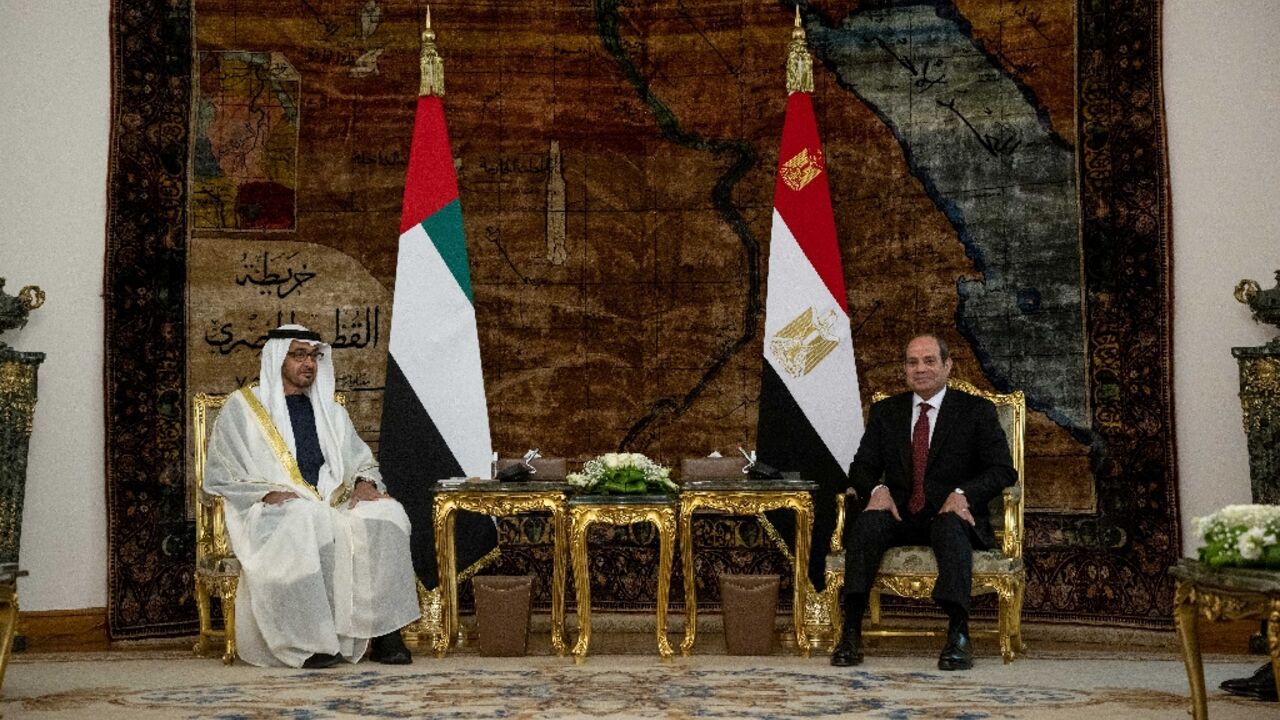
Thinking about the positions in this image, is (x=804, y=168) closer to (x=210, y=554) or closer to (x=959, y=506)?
(x=959, y=506)

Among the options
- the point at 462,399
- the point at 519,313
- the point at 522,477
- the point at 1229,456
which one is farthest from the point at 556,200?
the point at 1229,456

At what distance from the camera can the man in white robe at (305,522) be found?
6.16 m

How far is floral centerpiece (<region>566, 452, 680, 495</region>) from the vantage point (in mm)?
6391

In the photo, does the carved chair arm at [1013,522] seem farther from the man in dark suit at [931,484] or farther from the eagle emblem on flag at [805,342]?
the eagle emblem on flag at [805,342]

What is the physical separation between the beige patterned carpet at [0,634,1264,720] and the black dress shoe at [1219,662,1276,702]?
8cm

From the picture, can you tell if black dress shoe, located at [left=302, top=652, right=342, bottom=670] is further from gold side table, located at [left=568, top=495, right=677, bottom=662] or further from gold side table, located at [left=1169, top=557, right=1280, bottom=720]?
gold side table, located at [left=1169, top=557, right=1280, bottom=720]

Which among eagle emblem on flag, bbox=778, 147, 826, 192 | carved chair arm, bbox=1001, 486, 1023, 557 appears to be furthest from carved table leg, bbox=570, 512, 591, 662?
eagle emblem on flag, bbox=778, 147, 826, 192

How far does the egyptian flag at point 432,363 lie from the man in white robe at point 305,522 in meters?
0.27

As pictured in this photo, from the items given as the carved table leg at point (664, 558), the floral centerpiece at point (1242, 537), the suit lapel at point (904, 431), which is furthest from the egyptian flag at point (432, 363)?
the floral centerpiece at point (1242, 537)

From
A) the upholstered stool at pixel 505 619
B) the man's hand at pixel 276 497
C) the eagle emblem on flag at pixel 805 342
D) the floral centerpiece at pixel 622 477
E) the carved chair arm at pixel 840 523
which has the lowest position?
the upholstered stool at pixel 505 619

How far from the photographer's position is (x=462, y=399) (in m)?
7.10

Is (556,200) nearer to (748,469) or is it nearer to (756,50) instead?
(756,50)

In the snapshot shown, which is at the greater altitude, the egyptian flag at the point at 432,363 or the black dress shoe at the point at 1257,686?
the egyptian flag at the point at 432,363

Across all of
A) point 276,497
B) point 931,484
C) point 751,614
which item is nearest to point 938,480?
point 931,484
